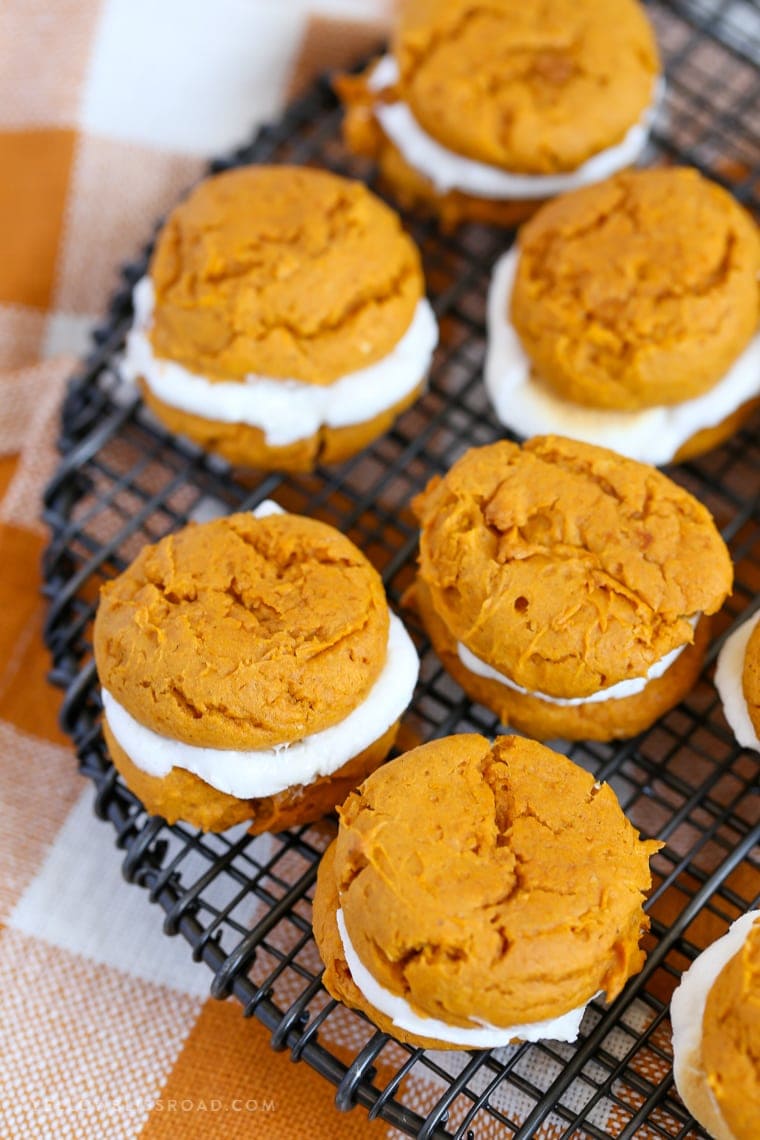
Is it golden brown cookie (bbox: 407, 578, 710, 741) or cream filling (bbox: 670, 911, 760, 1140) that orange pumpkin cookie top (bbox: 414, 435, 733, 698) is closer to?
golden brown cookie (bbox: 407, 578, 710, 741)

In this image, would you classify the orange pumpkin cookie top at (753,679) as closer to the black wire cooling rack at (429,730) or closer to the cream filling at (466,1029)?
the black wire cooling rack at (429,730)

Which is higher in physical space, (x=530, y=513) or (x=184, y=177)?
(x=530, y=513)

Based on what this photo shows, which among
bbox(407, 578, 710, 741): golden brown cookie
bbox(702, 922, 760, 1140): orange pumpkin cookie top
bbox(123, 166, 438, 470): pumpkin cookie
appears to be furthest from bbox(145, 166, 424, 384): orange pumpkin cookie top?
bbox(702, 922, 760, 1140): orange pumpkin cookie top

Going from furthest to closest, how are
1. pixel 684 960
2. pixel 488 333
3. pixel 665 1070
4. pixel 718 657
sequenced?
pixel 488 333
pixel 718 657
pixel 684 960
pixel 665 1070

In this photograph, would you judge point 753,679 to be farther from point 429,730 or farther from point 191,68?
point 191,68

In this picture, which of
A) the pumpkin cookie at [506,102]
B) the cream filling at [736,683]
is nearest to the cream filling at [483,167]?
the pumpkin cookie at [506,102]

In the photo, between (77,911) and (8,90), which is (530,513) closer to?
(77,911)

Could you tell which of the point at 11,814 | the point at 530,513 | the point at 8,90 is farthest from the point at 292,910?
the point at 8,90
